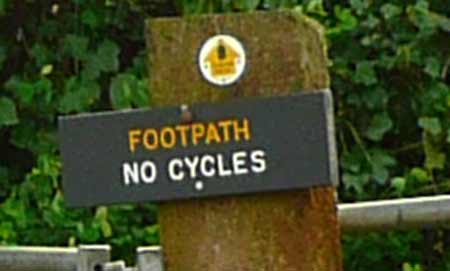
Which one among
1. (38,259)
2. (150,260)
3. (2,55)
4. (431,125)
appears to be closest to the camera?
(150,260)

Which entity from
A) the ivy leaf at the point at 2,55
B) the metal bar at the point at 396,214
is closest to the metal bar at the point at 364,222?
the metal bar at the point at 396,214

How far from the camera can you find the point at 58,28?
459 cm

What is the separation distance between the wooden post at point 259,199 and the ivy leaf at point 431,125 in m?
1.89

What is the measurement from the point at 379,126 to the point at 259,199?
2.06 metres

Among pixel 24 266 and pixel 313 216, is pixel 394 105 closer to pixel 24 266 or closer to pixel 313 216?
pixel 24 266

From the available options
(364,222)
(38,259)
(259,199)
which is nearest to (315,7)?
(364,222)

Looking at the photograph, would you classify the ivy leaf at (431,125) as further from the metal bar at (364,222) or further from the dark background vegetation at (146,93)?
the metal bar at (364,222)

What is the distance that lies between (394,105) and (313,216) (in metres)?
2.17

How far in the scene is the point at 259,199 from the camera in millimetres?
2369

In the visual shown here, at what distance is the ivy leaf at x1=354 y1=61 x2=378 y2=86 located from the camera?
4367 millimetres

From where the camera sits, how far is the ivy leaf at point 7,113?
14.6 ft

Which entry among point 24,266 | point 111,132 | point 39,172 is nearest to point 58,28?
point 39,172

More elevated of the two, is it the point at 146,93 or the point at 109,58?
the point at 109,58

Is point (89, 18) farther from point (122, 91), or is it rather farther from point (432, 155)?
point (432, 155)
